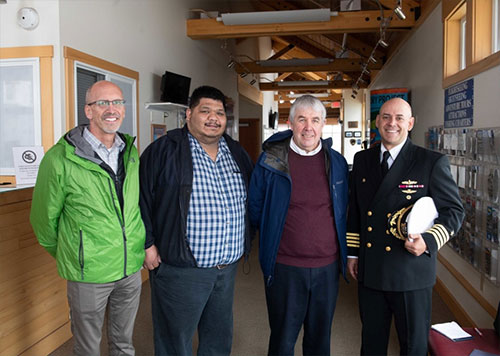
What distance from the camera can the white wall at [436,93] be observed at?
295 cm

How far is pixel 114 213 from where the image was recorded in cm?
200

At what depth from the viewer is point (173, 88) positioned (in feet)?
17.6

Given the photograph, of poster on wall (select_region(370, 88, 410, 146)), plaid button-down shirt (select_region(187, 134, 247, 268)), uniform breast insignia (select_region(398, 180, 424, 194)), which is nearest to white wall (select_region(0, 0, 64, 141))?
plaid button-down shirt (select_region(187, 134, 247, 268))

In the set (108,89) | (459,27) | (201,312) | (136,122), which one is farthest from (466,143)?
(136,122)

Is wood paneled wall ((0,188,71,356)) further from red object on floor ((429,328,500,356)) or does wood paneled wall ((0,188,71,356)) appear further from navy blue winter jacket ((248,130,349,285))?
red object on floor ((429,328,500,356))

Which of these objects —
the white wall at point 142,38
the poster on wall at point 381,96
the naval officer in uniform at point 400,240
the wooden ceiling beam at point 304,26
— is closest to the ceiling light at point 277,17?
the wooden ceiling beam at point 304,26

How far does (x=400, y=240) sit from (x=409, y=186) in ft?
0.86

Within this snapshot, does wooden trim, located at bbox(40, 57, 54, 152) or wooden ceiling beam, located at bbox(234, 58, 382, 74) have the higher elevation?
wooden ceiling beam, located at bbox(234, 58, 382, 74)

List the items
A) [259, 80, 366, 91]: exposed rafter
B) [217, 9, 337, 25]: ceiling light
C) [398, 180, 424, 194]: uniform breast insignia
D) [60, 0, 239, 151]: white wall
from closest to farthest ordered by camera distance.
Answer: [398, 180, 424, 194]: uniform breast insignia → [60, 0, 239, 151]: white wall → [217, 9, 337, 25]: ceiling light → [259, 80, 366, 91]: exposed rafter

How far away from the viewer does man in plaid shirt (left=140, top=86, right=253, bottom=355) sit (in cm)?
209

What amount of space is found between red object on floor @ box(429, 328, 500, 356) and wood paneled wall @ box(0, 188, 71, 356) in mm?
2413

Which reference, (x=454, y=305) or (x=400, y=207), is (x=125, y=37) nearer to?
(x=400, y=207)

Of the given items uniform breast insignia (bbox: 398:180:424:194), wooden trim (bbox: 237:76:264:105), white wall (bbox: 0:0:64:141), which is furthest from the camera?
wooden trim (bbox: 237:76:264:105)

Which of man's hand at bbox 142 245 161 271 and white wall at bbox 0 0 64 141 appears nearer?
man's hand at bbox 142 245 161 271
